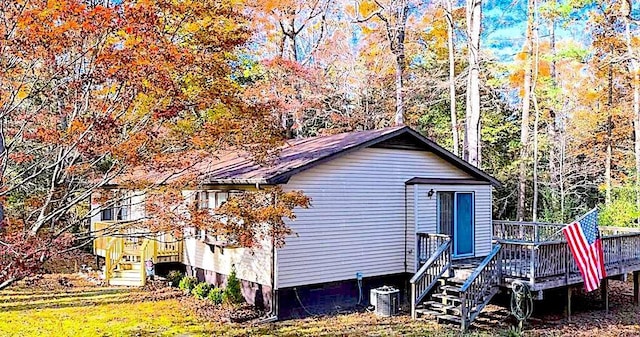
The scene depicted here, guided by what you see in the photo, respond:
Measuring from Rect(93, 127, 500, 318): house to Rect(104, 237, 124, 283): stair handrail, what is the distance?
41.1 inches

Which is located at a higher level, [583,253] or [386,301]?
[583,253]

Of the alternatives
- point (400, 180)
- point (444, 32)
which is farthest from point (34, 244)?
point (444, 32)

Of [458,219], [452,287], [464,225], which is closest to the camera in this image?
[452,287]

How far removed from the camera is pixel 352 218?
11.8 m

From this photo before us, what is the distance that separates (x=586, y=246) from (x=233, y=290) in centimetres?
709

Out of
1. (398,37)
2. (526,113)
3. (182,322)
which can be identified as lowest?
(182,322)

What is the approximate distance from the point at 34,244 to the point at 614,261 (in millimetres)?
11829

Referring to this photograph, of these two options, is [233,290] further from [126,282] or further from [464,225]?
[464,225]

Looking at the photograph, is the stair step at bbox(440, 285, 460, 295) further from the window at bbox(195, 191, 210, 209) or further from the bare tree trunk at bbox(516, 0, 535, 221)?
the bare tree trunk at bbox(516, 0, 535, 221)

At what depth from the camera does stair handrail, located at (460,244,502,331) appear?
33.1ft

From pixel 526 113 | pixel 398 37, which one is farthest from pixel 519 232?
pixel 398 37

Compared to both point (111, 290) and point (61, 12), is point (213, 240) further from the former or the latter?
point (61, 12)

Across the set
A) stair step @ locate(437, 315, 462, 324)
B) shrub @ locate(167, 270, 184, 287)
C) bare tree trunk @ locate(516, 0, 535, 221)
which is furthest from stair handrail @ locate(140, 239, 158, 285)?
bare tree trunk @ locate(516, 0, 535, 221)

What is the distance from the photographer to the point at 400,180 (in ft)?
41.6
